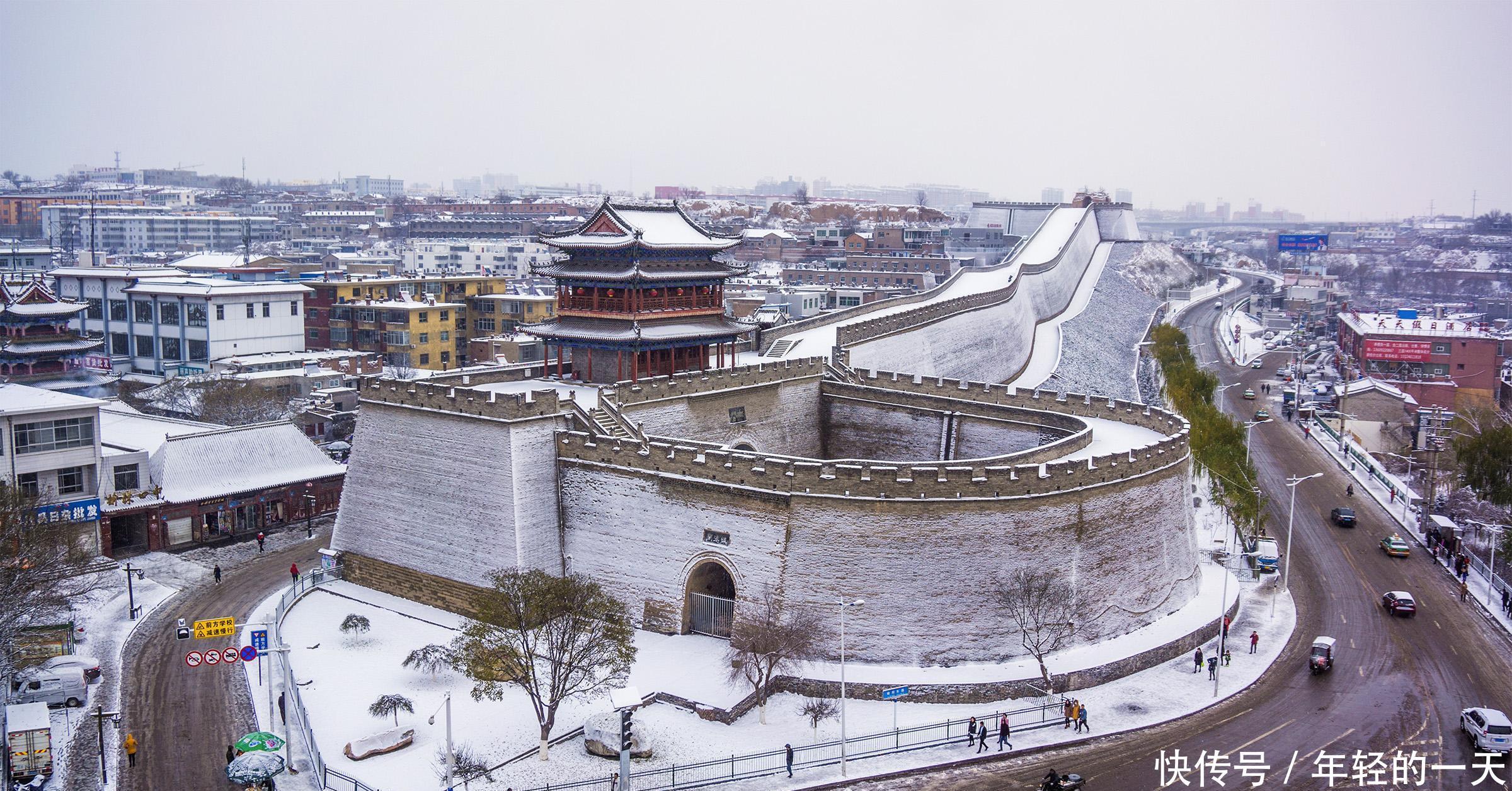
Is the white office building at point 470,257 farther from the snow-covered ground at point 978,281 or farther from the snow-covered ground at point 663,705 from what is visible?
the snow-covered ground at point 663,705


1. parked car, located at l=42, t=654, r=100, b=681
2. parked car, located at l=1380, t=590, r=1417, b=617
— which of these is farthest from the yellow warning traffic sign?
parked car, located at l=1380, t=590, r=1417, b=617

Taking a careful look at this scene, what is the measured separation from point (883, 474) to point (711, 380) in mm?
11284

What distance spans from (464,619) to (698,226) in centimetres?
1742

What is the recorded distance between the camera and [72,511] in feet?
129

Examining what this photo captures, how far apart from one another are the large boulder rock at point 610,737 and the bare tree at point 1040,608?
994cm

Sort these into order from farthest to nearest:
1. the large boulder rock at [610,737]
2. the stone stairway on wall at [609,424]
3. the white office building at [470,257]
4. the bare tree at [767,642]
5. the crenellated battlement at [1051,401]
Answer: the white office building at [470,257] → the crenellated battlement at [1051,401] → the stone stairway on wall at [609,424] → the bare tree at [767,642] → the large boulder rock at [610,737]

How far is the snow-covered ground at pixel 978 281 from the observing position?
2125 inches

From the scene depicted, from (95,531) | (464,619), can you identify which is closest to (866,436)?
(464,619)

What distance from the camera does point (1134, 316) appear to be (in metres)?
106

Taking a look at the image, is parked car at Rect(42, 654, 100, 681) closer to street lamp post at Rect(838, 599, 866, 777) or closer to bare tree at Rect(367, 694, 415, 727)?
bare tree at Rect(367, 694, 415, 727)

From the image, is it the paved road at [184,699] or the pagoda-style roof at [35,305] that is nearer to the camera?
the paved road at [184,699]

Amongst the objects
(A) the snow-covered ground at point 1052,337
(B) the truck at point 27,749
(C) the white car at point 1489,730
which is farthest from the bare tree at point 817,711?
(A) the snow-covered ground at point 1052,337

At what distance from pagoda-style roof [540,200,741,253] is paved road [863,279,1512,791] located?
22.1m

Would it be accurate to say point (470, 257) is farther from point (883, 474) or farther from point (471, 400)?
point (883, 474)
